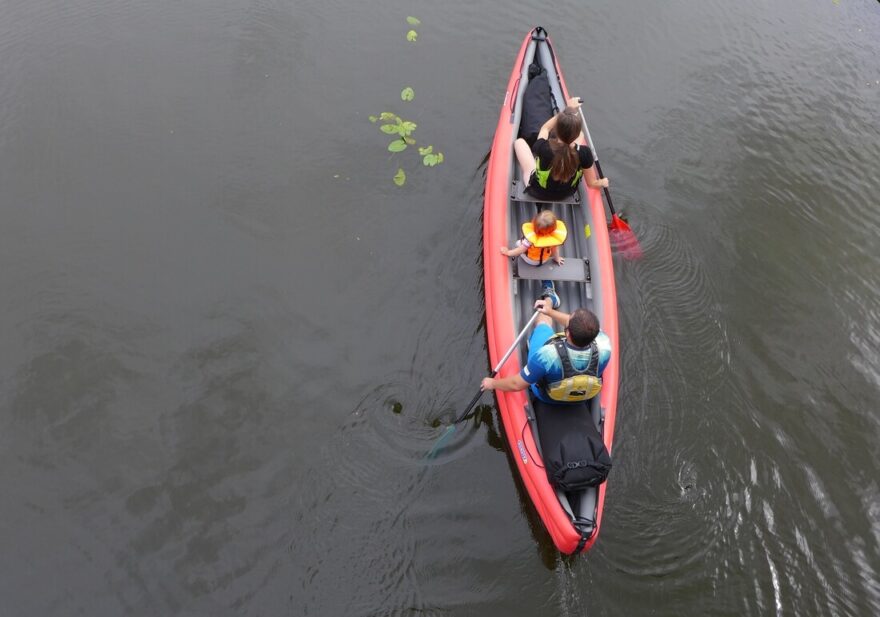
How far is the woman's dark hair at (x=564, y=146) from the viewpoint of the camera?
5715 millimetres

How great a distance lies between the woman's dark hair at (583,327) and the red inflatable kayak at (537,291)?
1.04 metres

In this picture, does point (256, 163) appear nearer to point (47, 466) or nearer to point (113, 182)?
point (113, 182)

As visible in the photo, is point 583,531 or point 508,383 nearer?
point 583,531

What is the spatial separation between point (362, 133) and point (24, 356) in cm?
463

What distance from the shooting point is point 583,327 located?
14.4ft

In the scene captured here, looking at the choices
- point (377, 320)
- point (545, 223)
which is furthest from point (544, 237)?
point (377, 320)

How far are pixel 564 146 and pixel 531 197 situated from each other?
2.81 feet

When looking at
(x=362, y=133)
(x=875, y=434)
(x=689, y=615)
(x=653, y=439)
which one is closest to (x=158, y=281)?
(x=362, y=133)


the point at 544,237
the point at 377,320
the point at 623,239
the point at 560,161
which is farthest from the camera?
the point at 623,239

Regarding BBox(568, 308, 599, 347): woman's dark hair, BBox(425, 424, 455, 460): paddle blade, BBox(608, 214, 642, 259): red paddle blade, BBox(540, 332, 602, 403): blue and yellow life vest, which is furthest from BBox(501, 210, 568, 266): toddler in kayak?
BBox(425, 424, 455, 460): paddle blade

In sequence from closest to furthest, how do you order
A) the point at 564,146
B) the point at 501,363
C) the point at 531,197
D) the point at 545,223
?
the point at 501,363
the point at 545,223
the point at 564,146
the point at 531,197

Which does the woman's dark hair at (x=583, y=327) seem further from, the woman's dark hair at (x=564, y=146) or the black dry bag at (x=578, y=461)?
the woman's dark hair at (x=564, y=146)

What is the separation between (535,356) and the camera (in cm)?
469

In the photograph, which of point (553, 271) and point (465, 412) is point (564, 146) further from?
point (465, 412)
